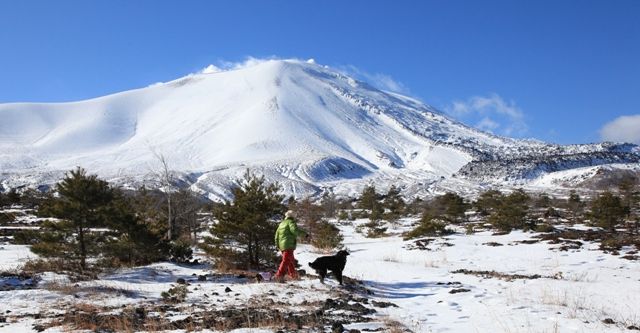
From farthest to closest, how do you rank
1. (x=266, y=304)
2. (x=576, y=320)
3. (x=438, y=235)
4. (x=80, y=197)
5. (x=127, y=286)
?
(x=438, y=235)
(x=80, y=197)
(x=127, y=286)
(x=266, y=304)
(x=576, y=320)

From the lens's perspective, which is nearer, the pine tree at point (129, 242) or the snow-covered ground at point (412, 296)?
the snow-covered ground at point (412, 296)

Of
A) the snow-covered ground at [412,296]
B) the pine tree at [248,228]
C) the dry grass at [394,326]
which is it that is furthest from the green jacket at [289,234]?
the dry grass at [394,326]

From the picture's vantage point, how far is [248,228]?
16.3 metres

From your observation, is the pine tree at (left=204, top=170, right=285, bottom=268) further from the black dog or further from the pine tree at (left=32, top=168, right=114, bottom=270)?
the black dog

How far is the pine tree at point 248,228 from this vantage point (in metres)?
16.5

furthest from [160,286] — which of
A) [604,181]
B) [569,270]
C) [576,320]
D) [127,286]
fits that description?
[604,181]

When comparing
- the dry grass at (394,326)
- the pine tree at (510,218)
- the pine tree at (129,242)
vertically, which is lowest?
the dry grass at (394,326)

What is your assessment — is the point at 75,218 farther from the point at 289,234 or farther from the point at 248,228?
the point at 289,234

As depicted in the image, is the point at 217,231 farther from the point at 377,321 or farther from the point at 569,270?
the point at 569,270

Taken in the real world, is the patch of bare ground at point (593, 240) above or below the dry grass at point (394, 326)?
above

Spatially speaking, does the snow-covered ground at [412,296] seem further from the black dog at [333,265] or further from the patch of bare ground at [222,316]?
the black dog at [333,265]

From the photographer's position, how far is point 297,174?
540ft

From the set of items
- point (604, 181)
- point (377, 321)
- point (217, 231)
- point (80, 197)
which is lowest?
point (377, 321)

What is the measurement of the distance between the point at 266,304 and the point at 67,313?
352cm
